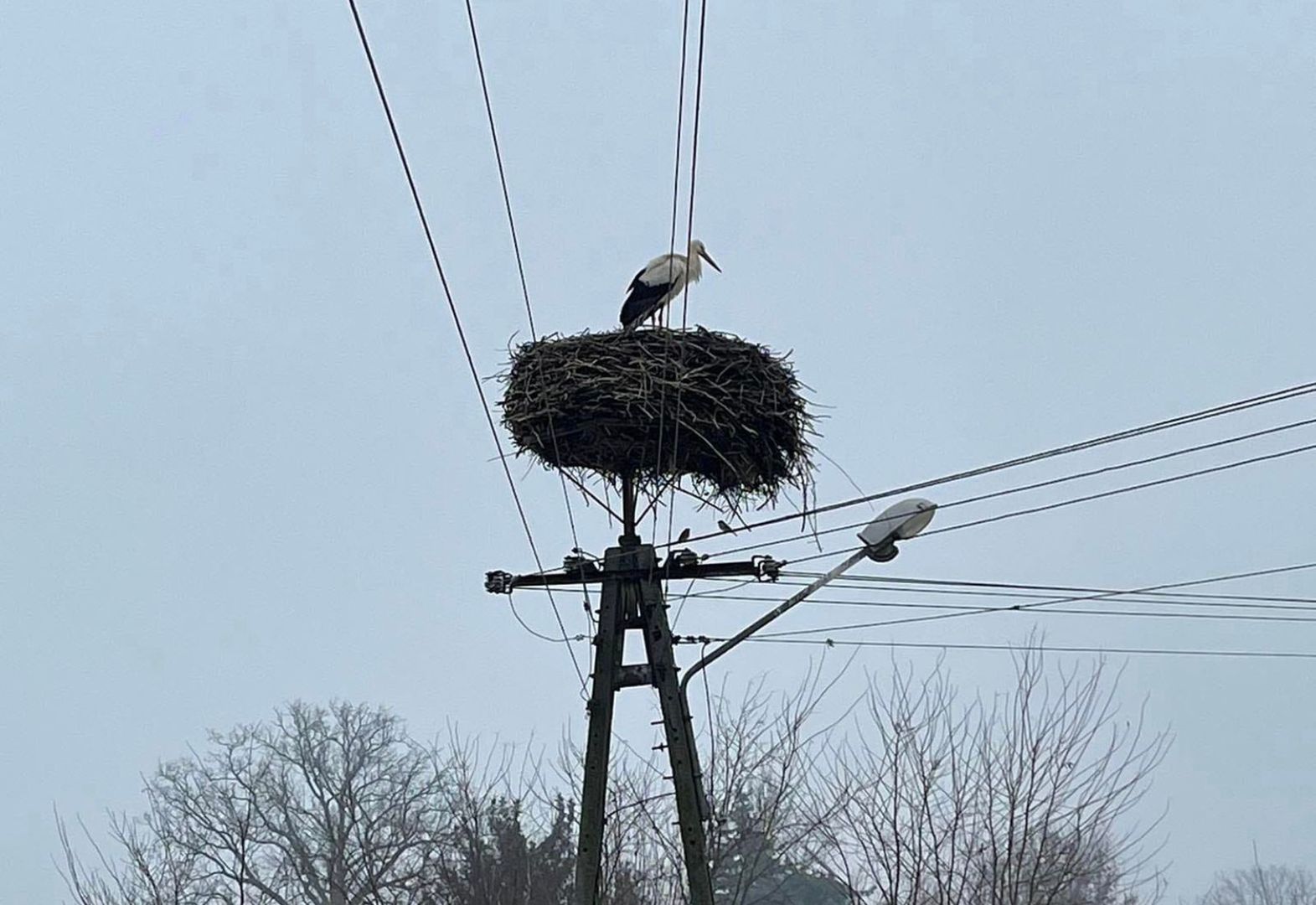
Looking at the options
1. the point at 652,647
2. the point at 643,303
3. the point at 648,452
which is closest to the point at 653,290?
the point at 643,303

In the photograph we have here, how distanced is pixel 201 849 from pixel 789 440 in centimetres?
1178

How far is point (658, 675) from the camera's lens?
23.6 ft

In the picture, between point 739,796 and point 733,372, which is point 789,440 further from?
point 739,796

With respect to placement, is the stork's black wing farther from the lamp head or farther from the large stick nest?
the lamp head

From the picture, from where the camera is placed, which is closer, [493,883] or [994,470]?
[994,470]

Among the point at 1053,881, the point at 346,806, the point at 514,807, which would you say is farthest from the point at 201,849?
the point at 1053,881

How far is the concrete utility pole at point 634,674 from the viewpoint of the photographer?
22.9ft

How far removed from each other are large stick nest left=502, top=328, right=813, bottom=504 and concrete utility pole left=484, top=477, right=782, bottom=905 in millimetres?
394

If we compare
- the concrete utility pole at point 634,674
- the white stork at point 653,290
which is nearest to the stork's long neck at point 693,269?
the white stork at point 653,290

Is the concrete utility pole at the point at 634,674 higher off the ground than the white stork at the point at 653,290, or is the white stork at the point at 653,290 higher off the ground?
the white stork at the point at 653,290

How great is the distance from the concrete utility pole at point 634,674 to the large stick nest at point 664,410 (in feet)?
1.29

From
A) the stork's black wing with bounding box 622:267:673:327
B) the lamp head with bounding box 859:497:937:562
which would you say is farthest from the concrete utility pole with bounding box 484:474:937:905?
the stork's black wing with bounding box 622:267:673:327

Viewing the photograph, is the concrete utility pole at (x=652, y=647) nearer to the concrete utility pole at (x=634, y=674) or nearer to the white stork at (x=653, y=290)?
the concrete utility pole at (x=634, y=674)

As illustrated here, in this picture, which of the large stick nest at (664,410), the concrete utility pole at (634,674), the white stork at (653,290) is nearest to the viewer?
the concrete utility pole at (634,674)
